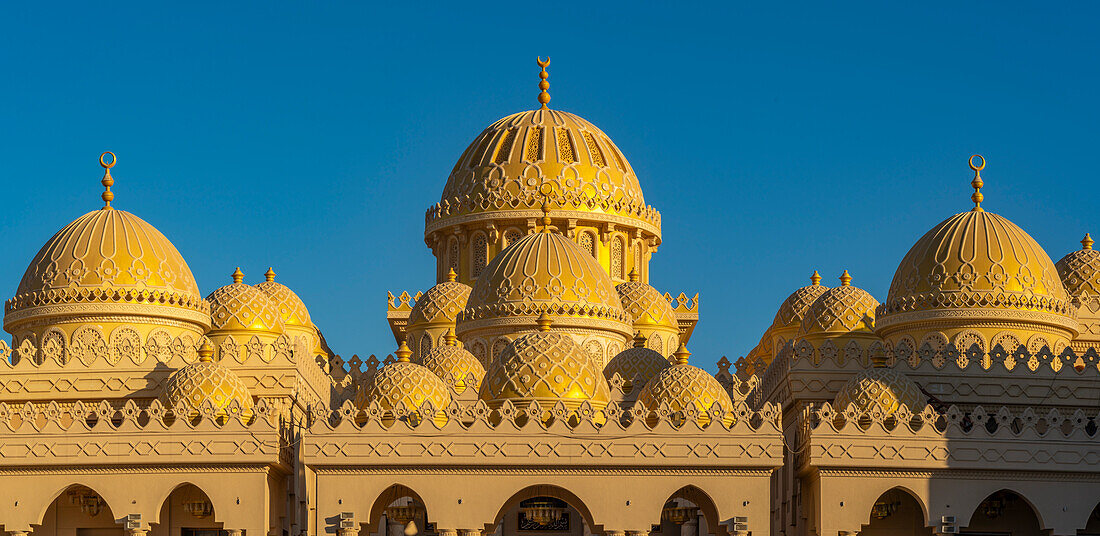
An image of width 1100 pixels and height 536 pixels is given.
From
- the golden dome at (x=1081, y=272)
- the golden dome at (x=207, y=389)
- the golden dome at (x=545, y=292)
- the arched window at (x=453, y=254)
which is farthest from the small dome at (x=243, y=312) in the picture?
the golden dome at (x=1081, y=272)

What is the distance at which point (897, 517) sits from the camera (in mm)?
39500

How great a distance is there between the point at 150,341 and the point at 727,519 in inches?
562

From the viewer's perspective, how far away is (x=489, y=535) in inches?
1500

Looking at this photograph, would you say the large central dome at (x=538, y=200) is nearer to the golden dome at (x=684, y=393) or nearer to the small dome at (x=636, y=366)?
the small dome at (x=636, y=366)

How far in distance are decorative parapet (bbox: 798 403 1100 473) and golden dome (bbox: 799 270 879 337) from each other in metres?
8.32

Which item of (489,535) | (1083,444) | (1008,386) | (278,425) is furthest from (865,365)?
(278,425)

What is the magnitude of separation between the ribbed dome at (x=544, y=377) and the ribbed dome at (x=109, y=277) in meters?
8.68

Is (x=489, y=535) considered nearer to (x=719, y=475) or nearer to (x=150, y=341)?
A: (x=719, y=475)

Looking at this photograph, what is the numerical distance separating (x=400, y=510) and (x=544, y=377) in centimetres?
392

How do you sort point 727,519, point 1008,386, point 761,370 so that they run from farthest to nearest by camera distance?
point 761,370
point 1008,386
point 727,519

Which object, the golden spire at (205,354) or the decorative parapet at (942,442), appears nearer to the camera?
the decorative parapet at (942,442)

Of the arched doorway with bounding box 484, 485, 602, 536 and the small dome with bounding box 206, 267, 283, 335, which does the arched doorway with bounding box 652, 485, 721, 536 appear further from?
the small dome with bounding box 206, 267, 283, 335

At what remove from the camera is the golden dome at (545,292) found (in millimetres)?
46031

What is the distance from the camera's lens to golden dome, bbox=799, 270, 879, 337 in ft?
154
